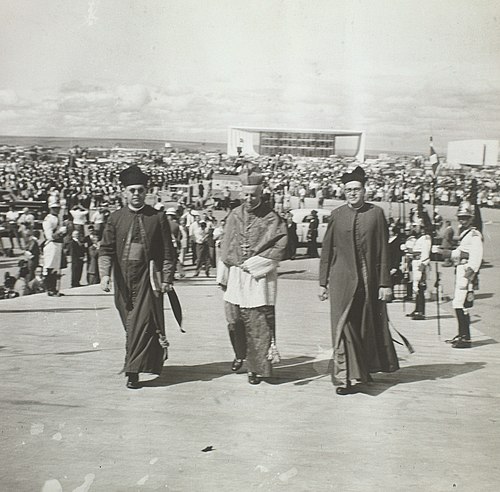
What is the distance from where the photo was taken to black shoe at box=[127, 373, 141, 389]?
11.7ft

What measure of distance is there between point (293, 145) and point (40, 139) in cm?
147

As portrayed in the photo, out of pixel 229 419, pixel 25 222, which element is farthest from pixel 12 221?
pixel 229 419

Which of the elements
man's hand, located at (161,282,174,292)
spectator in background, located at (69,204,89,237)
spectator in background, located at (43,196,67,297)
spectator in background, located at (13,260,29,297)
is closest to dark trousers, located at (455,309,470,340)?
man's hand, located at (161,282,174,292)

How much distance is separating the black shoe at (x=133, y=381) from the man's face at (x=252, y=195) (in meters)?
1.00

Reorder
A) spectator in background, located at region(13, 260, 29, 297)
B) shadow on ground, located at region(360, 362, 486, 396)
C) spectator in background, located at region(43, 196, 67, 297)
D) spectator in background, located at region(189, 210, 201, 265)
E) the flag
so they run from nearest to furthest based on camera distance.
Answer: shadow on ground, located at region(360, 362, 486, 396)
the flag
spectator in background, located at region(189, 210, 201, 265)
spectator in background, located at region(43, 196, 67, 297)
spectator in background, located at region(13, 260, 29, 297)

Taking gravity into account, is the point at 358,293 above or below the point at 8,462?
above

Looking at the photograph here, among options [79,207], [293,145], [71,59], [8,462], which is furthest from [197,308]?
[8,462]

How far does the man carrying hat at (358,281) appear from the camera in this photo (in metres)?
3.56

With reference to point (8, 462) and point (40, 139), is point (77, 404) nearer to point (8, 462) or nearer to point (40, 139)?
point (8, 462)

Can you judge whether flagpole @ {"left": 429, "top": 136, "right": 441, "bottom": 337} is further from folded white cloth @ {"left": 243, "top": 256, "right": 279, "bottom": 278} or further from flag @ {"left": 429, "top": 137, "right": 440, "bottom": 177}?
folded white cloth @ {"left": 243, "top": 256, "right": 279, "bottom": 278}

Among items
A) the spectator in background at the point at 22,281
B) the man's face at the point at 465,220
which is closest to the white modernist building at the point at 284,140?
the man's face at the point at 465,220

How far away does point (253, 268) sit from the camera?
12.1 ft

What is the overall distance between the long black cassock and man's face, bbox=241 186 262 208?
16.5 inches

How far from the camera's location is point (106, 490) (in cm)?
275
